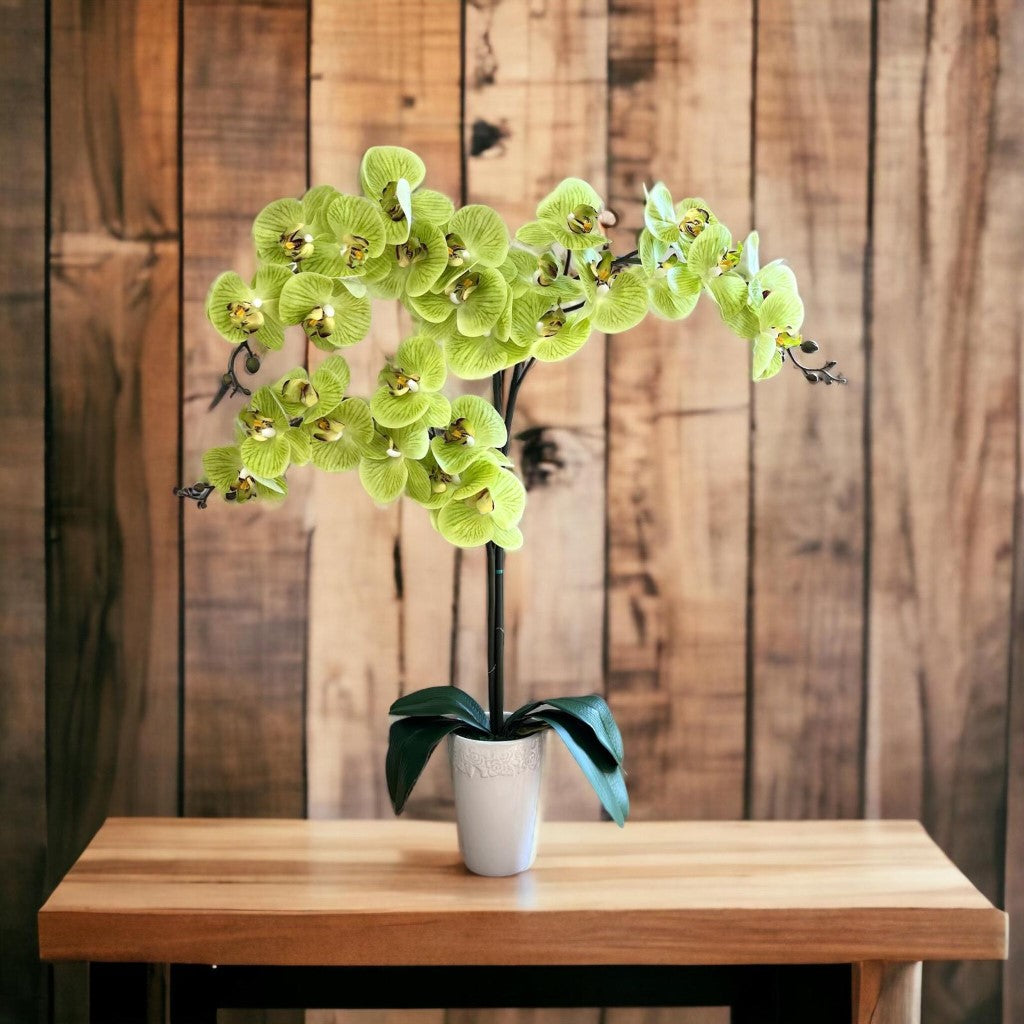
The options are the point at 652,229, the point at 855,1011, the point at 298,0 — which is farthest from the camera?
the point at 298,0

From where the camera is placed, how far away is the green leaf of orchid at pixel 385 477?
95 centimetres

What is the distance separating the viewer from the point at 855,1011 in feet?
3.45

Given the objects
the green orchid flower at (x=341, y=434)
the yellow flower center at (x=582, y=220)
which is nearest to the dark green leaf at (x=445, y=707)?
the green orchid flower at (x=341, y=434)

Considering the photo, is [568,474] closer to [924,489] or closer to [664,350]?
[664,350]

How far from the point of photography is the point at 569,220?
3.03ft

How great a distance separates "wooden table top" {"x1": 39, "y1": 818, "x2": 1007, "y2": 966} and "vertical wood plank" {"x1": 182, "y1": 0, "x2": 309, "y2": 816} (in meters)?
0.22

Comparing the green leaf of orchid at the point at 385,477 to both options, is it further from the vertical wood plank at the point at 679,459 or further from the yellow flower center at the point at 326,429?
the vertical wood plank at the point at 679,459

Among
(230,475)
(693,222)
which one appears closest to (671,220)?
(693,222)

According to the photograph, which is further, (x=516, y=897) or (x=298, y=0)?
(x=298, y=0)

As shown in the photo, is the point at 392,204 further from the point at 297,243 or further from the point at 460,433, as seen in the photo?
the point at 460,433

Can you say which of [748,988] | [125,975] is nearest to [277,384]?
[125,975]

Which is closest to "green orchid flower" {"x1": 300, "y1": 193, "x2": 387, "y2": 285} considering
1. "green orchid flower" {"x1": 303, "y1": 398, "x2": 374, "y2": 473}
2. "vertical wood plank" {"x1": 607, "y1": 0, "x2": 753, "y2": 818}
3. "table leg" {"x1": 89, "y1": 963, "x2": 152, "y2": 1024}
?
"green orchid flower" {"x1": 303, "y1": 398, "x2": 374, "y2": 473}

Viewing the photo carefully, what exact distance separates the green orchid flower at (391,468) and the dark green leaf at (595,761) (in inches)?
10.3

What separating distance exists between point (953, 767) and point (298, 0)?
3.93ft
